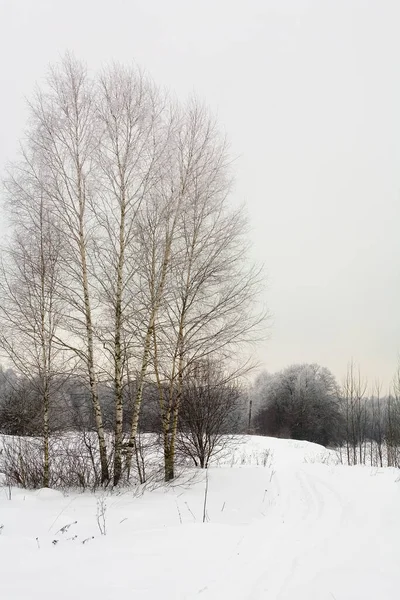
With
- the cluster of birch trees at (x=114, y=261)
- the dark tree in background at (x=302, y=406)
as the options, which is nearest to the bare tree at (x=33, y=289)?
the cluster of birch trees at (x=114, y=261)

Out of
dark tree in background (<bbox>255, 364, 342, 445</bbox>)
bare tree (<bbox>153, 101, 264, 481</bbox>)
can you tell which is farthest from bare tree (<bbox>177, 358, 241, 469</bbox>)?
dark tree in background (<bbox>255, 364, 342, 445</bbox>)

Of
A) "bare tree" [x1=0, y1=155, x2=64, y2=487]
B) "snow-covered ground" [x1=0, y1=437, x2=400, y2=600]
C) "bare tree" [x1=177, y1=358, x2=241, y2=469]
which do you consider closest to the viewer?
"snow-covered ground" [x1=0, y1=437, x2=400, y2=600]

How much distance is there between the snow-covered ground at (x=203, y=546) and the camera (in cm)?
337

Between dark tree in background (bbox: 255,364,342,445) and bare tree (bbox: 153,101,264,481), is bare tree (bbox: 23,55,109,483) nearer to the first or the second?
bare tree (bbox: 153,101,264,481)

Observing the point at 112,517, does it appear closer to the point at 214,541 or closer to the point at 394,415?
the point at 214,541

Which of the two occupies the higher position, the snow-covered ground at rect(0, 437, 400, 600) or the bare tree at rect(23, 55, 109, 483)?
the bare tree at rect(23, 55, 109, 483)

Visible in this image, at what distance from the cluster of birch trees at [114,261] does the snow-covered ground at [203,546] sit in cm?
262

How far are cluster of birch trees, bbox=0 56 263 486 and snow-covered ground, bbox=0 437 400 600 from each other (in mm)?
2619

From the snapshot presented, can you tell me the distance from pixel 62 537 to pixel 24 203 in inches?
309

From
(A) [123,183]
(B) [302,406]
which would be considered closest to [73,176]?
(A) [123,183]

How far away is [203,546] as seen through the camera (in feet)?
14.8

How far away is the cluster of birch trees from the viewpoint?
9336 mm

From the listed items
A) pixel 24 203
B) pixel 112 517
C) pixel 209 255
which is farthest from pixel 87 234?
pixel 112 517

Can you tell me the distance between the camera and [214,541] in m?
4.72
